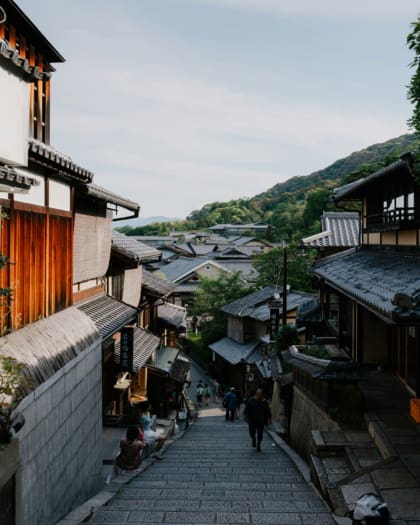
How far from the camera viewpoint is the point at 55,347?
8.90 meters

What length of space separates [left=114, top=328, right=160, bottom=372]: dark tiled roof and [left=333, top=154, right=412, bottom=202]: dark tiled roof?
32.5 ft

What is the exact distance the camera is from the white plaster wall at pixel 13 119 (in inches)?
270

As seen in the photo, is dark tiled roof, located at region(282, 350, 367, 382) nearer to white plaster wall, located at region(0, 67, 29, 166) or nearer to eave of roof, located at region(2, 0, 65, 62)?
white plaster wall, located at region(0, 67, 29, 166)

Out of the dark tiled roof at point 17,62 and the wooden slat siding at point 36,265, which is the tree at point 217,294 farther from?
the dark tiled roof at point 17,62

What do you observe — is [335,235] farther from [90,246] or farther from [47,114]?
[47,114]

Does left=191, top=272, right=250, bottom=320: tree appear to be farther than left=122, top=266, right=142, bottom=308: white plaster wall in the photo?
Yes

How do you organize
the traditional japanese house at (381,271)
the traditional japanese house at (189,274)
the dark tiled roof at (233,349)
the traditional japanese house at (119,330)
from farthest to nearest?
the traditional japanese house at (189,274) < the dark tiled roof at (233,349) < the traditional japanese house at (119,330) < the traditional japanese house at (381,271)

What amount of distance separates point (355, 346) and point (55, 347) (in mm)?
12084

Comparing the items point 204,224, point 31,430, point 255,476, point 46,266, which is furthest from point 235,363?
point 204,224

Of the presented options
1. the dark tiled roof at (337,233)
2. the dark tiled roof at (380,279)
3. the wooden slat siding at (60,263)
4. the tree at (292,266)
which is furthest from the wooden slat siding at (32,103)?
the tree at (292,266)

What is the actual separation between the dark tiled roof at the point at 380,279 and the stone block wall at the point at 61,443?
518cm

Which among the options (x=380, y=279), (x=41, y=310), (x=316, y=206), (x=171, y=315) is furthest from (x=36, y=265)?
(x=316, y=206)

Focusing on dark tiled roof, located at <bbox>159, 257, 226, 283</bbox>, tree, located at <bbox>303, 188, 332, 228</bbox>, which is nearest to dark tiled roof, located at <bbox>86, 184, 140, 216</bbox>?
dark tiled roof, located at <bbox>159, 257, 226, 283</bbox>

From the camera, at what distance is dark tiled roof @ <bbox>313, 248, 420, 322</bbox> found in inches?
313
